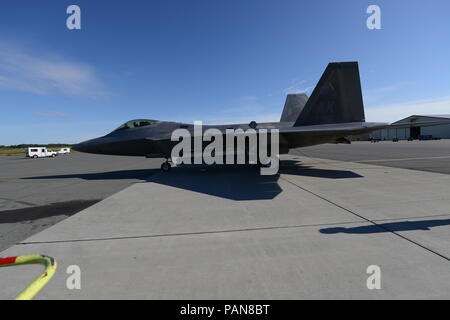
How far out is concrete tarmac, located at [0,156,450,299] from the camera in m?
2.16

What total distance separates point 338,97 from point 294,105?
594 cm

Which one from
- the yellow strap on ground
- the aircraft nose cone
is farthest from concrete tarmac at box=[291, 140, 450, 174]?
the aircraft nose cone

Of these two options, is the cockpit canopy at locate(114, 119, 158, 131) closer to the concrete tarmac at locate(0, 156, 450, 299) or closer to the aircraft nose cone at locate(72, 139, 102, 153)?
the aircraft nose cone at locate(72, 139, 102, 153)

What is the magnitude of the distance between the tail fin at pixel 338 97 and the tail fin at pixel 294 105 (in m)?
5.29

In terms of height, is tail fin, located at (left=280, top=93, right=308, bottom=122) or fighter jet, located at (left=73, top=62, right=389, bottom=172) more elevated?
tail fin, located at (left=280, top=93, right=308, bottom=122)

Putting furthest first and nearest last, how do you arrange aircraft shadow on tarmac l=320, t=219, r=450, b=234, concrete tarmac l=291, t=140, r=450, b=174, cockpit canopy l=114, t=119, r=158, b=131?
cockpit canopy l=114, t=119, r=158, b=131 < concrete tarmac l=291, t=140, r=450, b=174 < aircraft shadow on tarmac l=320, t=219, r=450, b=234

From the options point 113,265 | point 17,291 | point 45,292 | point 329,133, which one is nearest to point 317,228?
point 113,265

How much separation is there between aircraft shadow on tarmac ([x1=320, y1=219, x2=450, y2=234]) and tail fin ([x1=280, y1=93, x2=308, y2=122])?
1347cm

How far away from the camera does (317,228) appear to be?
360cm

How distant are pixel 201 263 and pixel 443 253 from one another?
3058 mm

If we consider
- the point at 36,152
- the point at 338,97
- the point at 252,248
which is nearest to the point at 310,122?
the point at 338,97

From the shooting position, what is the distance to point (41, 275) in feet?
8.18
